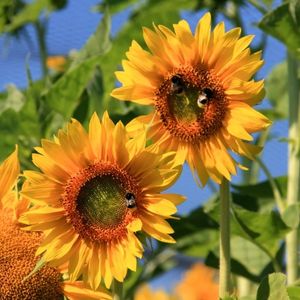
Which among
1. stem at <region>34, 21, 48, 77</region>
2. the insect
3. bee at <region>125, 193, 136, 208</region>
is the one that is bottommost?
stem at <region>34, 21, 48, 77</region>

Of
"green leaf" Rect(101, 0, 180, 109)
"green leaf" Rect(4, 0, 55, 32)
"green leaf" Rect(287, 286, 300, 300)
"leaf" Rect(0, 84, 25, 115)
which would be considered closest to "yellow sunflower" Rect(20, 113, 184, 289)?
"green leaf" Rect(287, 286, 300, 300)

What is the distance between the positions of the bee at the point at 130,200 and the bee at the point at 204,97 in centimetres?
9

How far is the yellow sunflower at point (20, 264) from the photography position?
0.64 meters

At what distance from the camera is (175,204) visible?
2.06 feet

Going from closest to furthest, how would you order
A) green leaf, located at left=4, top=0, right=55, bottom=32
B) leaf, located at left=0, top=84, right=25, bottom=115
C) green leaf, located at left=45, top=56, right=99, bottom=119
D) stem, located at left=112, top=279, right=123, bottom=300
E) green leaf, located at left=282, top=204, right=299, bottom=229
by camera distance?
stem, located at left=112, top=279, right=123, bottom=300 → green leaf, located at left=282, top=204, right=299, bottom=229 → green leaf, located at left=45, top=56, right=99, bottom=119 → leaf, located at left=0, top=84, right=25, bottom=115 → green leaf, located at left=4, top=0, right=55, bottom=32

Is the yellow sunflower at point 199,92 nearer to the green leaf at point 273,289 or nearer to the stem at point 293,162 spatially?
the green leaf at point 273,289

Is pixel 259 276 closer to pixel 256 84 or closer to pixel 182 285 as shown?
pixel 182 285

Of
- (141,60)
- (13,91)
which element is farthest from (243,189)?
(141,60)

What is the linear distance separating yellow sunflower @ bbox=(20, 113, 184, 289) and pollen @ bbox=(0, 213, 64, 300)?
17mm

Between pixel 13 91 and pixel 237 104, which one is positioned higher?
pixel 237 104

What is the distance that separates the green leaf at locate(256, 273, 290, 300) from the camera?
24.7 inches

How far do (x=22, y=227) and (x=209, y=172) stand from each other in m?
0.14

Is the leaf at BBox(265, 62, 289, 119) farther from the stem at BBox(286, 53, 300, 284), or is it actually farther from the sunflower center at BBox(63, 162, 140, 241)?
the sunflower center at BBox(63, 162, 140, 241)

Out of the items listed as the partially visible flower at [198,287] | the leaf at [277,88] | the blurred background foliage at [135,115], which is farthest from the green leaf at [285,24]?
the leaf at [277,88]
